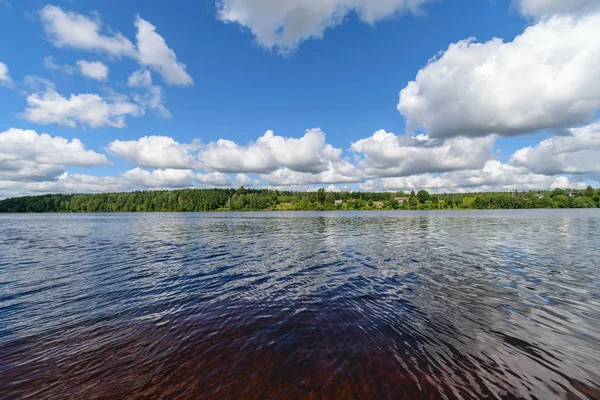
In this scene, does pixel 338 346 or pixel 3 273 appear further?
pixel 3 273

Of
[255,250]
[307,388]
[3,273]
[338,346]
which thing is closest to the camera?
[307,388]

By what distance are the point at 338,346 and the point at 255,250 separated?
22.3m

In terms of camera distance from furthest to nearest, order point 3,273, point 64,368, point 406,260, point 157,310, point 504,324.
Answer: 1. point 406,260
2. point 3,273
3. point 157,310
4. point 504,324
5. point 64,368

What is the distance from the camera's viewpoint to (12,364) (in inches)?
326

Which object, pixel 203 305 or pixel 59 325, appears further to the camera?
pixel 203 305

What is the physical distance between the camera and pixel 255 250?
30.5 metres

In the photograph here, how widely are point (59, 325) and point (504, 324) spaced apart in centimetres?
1769

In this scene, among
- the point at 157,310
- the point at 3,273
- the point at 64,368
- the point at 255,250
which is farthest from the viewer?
the point at 255,250

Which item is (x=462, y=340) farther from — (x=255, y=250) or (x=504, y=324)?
(x=255, y=250)

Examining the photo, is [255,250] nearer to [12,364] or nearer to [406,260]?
[406,260]

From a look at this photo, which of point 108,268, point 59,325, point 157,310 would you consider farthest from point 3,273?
point 157,310

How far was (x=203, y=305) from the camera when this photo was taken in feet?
43.3

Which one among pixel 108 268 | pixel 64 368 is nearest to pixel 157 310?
pixel 64 368

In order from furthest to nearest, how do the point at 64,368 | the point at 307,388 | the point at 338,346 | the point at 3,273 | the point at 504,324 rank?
1. the point at 3,273
2. the point at 504,324
3. the point at 338,346
4. the point at 64,368
5. the point at 307,388
